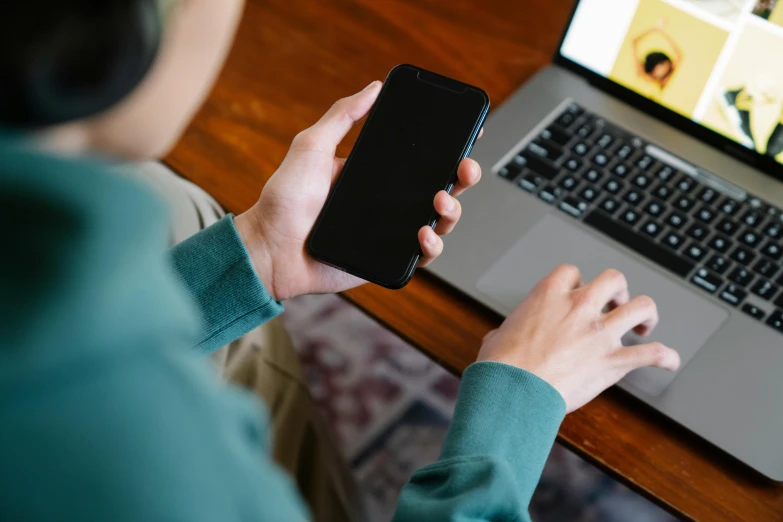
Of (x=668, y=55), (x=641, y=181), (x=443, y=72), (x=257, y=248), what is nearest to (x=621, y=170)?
(x=641, y=181)

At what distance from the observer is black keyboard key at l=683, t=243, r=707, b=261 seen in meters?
0.69

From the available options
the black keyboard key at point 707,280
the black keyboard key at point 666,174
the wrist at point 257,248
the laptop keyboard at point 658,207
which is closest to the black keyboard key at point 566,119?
the laptop keyboard at point 658,207

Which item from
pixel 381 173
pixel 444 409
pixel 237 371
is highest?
pixel 381 173

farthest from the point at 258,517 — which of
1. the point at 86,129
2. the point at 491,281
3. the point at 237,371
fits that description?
the point at 237,371

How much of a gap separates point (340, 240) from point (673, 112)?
0.39 meters

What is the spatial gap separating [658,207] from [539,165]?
12 centimetres

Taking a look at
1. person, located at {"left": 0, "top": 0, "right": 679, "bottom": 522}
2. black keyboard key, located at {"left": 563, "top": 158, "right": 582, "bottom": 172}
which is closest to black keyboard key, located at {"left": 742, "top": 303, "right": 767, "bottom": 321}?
black keyboard key, located at {"left": 563, "top": 158, "right": 582, "bottom": 172}

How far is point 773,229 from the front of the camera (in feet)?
2.32

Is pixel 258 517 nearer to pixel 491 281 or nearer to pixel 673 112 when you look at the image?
pixel 491 281

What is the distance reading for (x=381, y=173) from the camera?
635 millimetres

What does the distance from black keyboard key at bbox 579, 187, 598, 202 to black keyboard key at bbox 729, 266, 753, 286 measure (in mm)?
144

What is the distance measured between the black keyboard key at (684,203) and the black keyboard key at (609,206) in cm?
6

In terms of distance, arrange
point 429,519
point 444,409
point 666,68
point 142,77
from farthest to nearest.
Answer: point 444,409, point 666,68, point 429,519, point 142,77

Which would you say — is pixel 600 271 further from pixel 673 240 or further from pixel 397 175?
pixel 397 175
